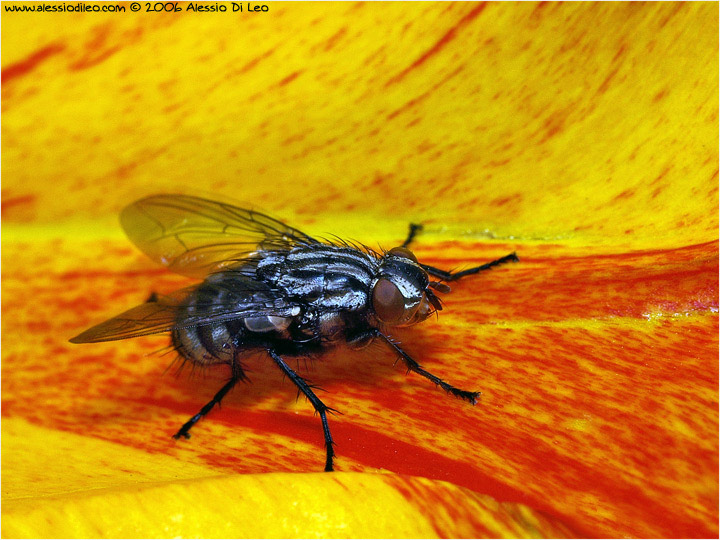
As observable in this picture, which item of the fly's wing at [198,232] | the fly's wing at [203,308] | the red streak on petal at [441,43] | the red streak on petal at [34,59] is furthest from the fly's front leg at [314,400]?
the red streak on petal at [34,59]

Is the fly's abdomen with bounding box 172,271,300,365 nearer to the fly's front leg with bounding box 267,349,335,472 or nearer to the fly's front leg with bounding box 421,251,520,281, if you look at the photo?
the fly's front leg with bounding box 267,349,335,472

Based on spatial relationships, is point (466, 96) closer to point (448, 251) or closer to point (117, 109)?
point (448, 251)

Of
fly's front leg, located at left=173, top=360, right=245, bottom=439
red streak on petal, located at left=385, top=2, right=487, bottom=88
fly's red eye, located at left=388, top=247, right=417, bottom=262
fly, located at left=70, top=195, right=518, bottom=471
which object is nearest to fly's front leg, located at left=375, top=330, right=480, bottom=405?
fly, located at left=70, top=195, right=518, bottom=471

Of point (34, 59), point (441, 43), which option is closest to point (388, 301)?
point (441, 43)

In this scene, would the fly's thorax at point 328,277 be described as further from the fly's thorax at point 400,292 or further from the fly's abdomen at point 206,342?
the fly's abdomen at point 206,342

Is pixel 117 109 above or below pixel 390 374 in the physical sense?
above

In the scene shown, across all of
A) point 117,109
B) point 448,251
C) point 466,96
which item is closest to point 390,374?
point 448,251
